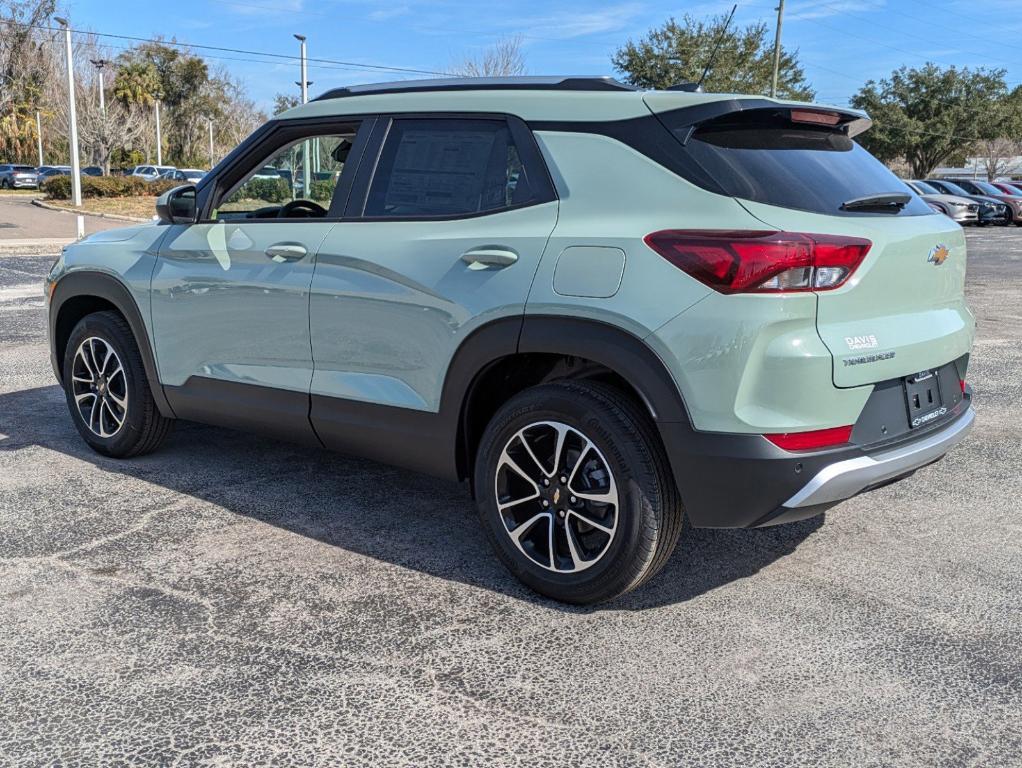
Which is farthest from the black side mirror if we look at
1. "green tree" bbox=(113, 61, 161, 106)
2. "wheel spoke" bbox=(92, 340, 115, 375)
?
"green tree" bbox=(113, 61, 161, 106)

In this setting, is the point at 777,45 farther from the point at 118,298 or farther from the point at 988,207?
the point at 118,298

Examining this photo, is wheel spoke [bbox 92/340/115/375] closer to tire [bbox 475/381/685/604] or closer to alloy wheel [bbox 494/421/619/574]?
tire [bbox 475/381/685/604]

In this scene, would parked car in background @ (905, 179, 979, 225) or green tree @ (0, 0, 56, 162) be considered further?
green tree @ (0, 0, 56, 162)

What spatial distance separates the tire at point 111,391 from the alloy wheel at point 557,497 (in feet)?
7.74

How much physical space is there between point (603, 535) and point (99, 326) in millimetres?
3064

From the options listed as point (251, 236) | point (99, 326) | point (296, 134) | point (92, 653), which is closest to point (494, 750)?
point (92, 653)

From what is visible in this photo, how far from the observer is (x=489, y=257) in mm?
3551

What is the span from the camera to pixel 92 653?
10.3ft

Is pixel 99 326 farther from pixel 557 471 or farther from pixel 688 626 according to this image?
pixel 688 626

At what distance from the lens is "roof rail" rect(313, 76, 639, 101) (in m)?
3.67

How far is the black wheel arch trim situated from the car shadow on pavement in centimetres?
46

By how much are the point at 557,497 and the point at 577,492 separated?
0.29ft

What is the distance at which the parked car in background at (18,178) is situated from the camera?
55656mm

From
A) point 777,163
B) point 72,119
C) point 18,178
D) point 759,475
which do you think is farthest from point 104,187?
point 759,475
